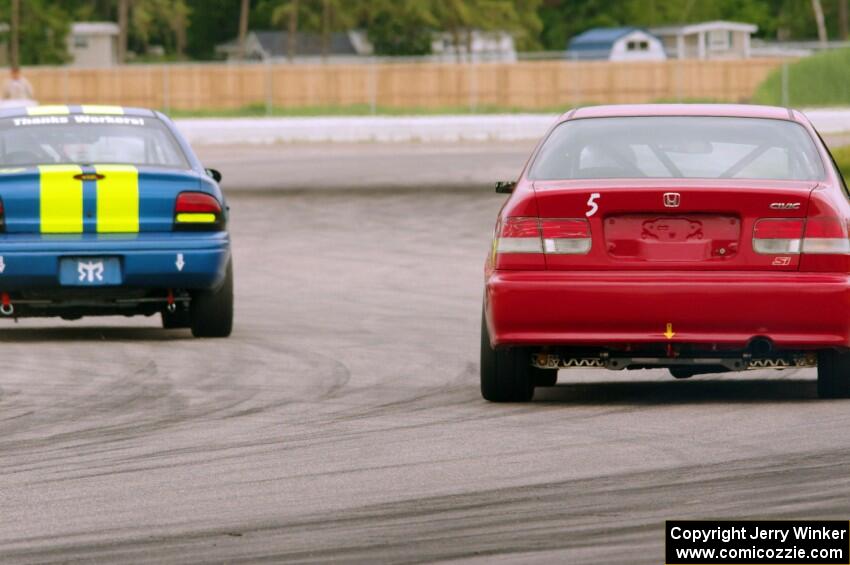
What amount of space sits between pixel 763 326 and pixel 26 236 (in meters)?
5.02

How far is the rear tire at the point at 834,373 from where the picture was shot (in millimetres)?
9117

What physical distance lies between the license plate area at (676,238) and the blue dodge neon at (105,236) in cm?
397

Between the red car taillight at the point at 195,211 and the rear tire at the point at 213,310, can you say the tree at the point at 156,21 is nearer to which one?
the rear tire at the point at 213,310

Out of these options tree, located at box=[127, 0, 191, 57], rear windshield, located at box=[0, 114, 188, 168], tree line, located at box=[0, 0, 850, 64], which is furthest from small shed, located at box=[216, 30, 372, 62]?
rear windshield, located at box=[0, 114, 188, 168]

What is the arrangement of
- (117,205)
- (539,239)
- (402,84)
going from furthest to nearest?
(402,84) → (117,205) → (539,239)

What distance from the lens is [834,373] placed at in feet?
30.0

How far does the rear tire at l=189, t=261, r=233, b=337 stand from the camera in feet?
41.3

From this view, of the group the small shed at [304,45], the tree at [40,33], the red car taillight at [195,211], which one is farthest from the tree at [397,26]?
the red car taillight at [195,211]

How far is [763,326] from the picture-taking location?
28.5ft

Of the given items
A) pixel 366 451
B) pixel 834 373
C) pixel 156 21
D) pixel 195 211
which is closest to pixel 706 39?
pixel 156 21

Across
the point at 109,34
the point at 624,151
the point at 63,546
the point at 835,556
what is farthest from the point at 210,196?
the point at 109,34

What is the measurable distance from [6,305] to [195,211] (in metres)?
1.26

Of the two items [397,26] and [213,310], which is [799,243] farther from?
[397,26]

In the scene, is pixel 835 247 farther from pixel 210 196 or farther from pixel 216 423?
pixel 210 196
